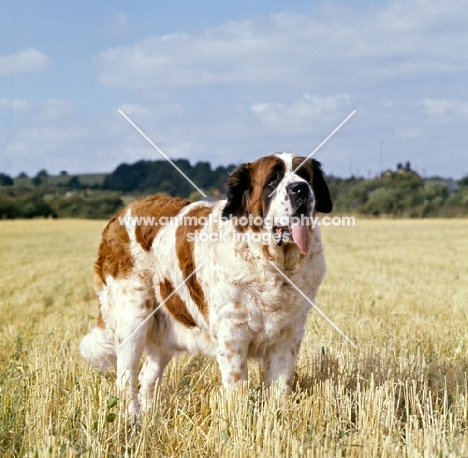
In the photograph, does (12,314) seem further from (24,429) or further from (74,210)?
(74,210)

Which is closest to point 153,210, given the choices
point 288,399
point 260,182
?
point 260,182

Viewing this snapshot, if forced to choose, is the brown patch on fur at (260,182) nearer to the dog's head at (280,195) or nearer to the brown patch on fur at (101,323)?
the dog's head at (280,195)

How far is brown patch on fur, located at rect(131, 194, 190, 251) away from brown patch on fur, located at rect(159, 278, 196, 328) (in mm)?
346

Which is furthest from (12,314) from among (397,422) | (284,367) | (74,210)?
(74,210)

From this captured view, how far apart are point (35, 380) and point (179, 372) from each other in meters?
1.33

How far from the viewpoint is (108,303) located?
224 inches

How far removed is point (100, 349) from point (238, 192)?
1.94 m

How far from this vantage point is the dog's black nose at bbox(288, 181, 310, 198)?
4586 mm

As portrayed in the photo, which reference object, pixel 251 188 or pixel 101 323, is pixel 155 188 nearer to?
pixel 101 323

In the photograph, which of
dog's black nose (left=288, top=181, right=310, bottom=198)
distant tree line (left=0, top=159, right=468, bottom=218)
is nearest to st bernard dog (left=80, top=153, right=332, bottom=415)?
dog's black nose (left=288, top=181, right=310, bottom=198)

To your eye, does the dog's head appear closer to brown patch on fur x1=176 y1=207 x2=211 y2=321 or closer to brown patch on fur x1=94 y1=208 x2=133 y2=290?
brown patch on fur x1=176 y1=207 x2=211 y2=321

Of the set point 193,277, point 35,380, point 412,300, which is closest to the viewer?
point 193,277

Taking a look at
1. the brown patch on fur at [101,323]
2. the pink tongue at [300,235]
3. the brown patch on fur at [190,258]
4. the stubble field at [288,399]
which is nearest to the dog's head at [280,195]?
the pink tongue at [300,235]

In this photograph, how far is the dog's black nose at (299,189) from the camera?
459cm
